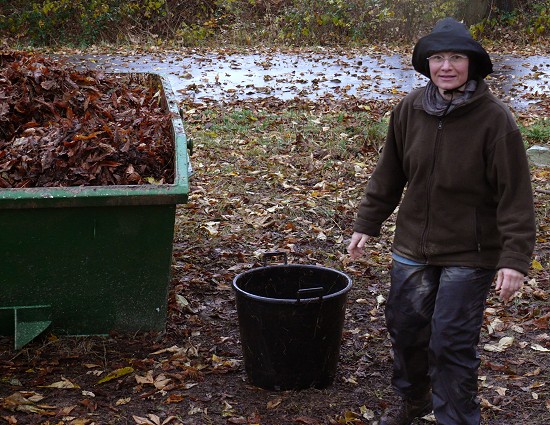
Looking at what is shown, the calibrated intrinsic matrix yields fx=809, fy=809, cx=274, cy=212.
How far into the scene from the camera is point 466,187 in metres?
3.35

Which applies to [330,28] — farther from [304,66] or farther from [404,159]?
[404,159]

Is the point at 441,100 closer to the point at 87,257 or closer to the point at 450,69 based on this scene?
the point at 450,69

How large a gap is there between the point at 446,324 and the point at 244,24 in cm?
1851

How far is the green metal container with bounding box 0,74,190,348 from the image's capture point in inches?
164

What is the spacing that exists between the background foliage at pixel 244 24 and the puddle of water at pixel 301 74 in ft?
10.8

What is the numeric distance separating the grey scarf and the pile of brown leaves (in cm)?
168

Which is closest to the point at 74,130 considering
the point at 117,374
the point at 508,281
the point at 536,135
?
the point at 117,374

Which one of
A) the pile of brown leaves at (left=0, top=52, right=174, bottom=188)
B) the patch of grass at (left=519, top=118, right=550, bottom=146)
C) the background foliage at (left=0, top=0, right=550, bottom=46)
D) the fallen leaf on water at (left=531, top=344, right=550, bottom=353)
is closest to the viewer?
the pile of brown leaves at (left=0, top=52, right=174, bottom=188)

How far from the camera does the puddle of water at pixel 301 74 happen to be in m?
12.5

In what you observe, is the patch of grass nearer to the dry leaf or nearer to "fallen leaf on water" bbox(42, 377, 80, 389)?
the dry leaf

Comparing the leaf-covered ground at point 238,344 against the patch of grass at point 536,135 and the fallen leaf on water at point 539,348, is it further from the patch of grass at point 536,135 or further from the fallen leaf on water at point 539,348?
the patch of grass at point 536,135

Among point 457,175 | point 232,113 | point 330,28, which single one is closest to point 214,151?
point 232,113

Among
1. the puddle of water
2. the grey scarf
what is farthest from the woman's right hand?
the puddle of water

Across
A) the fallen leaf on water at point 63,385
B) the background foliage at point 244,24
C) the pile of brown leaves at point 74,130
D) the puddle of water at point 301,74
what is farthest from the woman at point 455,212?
the background foliage at point 244,24
